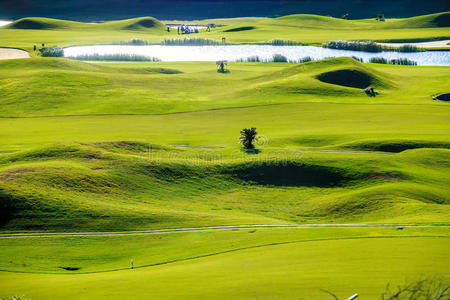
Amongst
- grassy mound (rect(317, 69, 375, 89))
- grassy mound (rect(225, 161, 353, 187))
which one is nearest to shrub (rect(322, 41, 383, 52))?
grassy mound (rect(317, 69, 375, 89))

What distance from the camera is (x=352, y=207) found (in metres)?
34.0

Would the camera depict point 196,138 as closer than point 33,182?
No

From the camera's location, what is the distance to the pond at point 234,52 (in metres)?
130

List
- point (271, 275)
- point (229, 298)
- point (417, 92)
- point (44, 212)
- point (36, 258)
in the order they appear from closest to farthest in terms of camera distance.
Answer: point (229, 298) < point (271, 275) < point (36, 258) < point (44, 212) < point (417, 92)

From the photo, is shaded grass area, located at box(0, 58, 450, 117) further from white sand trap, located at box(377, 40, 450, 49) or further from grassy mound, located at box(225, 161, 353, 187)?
white sand trap, located at box(377, 40, 450, 49)

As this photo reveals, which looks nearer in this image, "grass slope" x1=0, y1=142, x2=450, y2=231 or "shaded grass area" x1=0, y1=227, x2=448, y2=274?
"shaded grass area" x1=0, y1=227, x2=448, y2=274

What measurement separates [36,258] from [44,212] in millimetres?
5781

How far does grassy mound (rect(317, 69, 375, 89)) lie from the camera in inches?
3253

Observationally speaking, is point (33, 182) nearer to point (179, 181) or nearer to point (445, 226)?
point (179, 181)

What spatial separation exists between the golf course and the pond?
157ft

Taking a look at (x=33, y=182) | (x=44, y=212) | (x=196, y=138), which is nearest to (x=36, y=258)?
(x=44, y=212)

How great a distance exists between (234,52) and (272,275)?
5261 inches

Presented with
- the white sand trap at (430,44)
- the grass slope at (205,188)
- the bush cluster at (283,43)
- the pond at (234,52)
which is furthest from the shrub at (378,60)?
the grass slope at (205,188)

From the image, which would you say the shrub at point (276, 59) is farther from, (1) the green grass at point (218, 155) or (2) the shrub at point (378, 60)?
(1) the green grass at point (218, 155)
